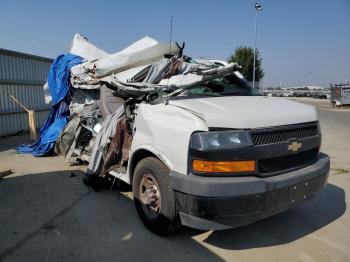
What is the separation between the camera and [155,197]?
362cm

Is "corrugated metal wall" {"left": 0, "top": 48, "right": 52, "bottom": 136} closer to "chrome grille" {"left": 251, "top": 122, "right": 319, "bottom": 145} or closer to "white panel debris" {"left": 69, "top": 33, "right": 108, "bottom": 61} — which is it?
"white panel debris" {"left": 69, "top": 33, "right": 108, "bottom": 61}

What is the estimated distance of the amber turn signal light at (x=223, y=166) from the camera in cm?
297

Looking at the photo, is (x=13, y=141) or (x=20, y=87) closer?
(x=13, y=141)

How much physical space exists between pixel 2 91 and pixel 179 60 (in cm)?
867

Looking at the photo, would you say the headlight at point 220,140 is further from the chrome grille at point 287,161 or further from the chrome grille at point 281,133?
the chrome grille at point 287,161

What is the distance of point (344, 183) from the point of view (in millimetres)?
5582

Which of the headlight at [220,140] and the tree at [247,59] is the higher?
the tree at [247,59]

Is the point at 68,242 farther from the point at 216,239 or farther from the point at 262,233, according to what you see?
the point at 262,233

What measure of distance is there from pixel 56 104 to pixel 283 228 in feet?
19.9

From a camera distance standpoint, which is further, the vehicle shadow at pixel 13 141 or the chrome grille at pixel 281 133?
the vehicle shadow at pixel 13 141

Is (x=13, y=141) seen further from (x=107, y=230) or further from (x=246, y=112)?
(x=246, y=112)

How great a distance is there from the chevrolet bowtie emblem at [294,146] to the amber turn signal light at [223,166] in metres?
0.53

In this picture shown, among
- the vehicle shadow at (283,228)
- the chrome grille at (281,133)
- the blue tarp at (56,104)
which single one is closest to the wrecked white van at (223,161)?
the chrome grille at (281,133)

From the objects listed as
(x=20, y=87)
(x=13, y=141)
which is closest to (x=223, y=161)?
(x=13, y=141)
